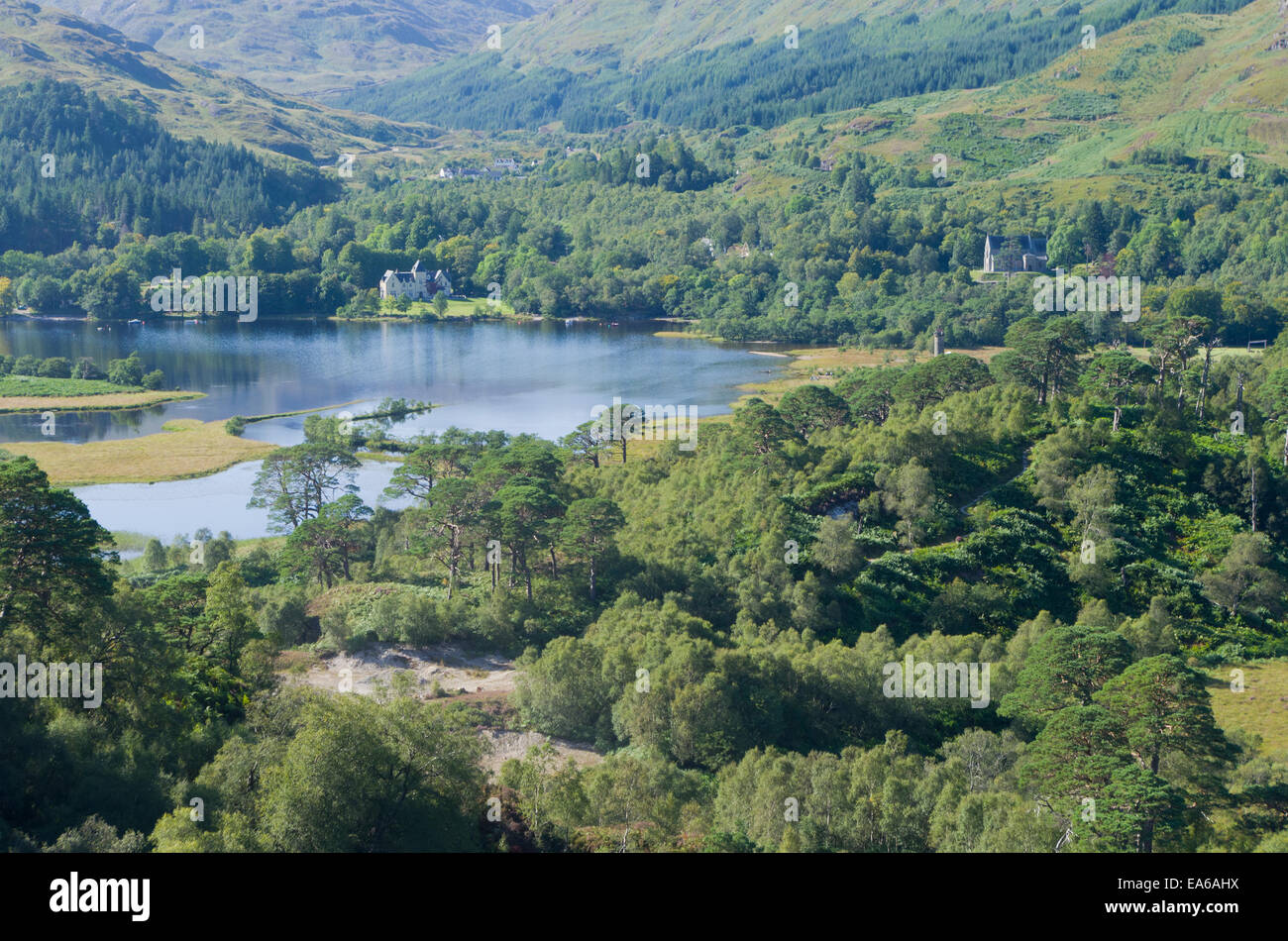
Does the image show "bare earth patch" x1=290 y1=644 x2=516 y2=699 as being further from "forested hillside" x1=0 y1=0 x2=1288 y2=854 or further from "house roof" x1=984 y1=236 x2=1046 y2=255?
"house roof" x1=984 y1=236 x2=1046 y2=255

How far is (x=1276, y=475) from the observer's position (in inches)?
1511

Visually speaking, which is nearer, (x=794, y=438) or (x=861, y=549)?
(x=861, y=549)

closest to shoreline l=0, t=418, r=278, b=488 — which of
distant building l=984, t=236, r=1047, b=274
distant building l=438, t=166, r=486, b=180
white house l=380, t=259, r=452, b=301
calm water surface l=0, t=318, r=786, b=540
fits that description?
calm water surface l=0, t=318, r=786, b=540

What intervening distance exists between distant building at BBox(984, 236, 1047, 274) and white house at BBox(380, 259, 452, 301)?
5753 centimetres

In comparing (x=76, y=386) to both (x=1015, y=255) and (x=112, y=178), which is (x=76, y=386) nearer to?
(x=1015, y=255)

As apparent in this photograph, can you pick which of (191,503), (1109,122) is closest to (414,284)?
(191,503)

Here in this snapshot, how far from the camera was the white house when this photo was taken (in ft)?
391

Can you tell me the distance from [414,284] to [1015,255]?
6263 centimetres

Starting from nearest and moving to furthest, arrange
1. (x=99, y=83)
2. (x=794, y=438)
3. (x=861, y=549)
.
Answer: (x=861, y=549) → (x=794, y=438) → (x=99, y=83)

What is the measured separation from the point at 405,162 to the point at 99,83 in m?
49.2

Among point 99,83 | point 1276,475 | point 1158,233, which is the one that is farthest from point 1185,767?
point 99,83

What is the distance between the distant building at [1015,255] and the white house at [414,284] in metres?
57.5

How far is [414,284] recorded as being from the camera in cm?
12144
